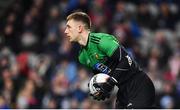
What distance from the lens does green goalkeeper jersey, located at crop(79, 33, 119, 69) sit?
6810 millimetres

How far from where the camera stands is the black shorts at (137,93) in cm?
690

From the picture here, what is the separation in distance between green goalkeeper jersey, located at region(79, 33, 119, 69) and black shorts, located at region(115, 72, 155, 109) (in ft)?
1.32

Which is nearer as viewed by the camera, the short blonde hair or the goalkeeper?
the goalkeeper

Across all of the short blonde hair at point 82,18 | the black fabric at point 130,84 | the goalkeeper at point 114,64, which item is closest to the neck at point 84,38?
the goalkeeper at point 114,64

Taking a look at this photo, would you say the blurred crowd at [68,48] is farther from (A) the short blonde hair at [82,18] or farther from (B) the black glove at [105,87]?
(B) the black glove at [105,87]

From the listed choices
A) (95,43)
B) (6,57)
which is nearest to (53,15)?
(6,57)

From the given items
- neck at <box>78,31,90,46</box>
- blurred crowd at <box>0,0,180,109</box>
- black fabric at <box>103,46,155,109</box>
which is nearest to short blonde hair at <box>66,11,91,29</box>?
neck at <box>78,31,90,46</box>

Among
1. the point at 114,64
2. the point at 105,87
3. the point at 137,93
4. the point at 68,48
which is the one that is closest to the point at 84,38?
the point at 114,64

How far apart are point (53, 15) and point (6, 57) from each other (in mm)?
→ 2337

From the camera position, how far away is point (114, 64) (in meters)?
6.93

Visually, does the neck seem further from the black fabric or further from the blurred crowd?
the blurred crowd

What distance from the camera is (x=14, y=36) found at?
43.7 ft

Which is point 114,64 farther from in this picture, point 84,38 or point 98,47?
point 84,38

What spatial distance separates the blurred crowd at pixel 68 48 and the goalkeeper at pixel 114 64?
3.95 meters
